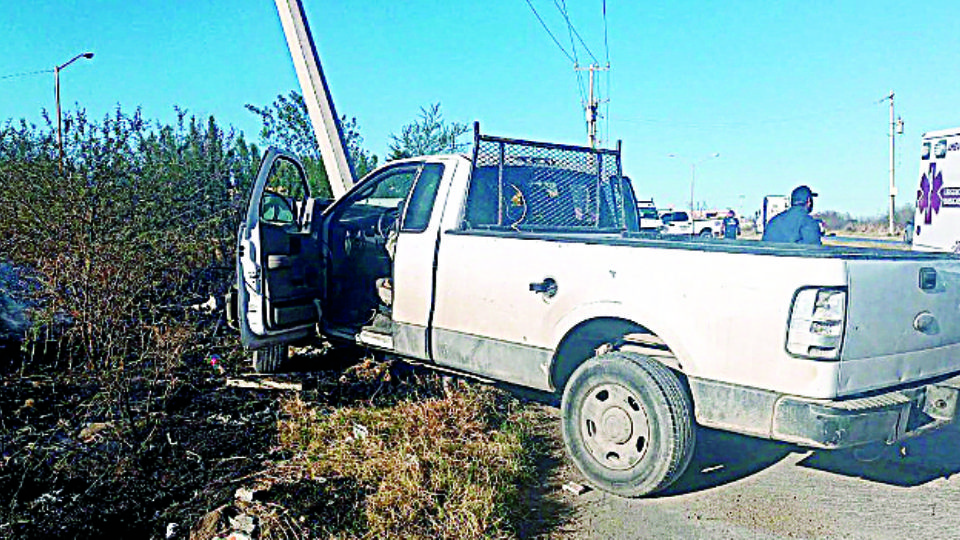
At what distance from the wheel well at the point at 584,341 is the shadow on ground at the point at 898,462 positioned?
1.58 meters

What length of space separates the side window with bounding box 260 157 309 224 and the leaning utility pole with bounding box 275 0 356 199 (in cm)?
71

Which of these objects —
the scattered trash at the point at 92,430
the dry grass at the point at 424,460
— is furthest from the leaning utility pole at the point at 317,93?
the scattered trash at the point at 92,430

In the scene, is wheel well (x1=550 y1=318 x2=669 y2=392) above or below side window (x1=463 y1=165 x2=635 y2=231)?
below

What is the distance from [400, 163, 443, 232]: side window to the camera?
533 cm

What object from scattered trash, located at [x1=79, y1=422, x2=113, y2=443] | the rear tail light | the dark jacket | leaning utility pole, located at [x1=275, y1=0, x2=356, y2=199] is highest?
leaning utility pole, located at [x1=275, y1=0, x2=356, y2=199]

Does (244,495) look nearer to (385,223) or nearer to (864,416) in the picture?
(385,223)

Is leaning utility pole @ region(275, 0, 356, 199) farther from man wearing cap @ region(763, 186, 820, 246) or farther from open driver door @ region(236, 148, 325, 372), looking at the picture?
man wearing cap @ region(763, 186, 820, 246)

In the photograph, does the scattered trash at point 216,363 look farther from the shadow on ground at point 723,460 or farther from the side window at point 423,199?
the shadow on ground at point 723,460

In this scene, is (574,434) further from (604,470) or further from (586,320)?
(586,320)

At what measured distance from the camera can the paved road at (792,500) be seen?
3742 mm

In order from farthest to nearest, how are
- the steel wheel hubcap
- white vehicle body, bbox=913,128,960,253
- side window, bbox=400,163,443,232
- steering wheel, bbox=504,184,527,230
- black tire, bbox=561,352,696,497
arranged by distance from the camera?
white vehicle body, bbox=913,128,960,253 < steering wheel, bbox=504,184,527,230 < side window, bbox=400,163,443,232 < the steel wheel hubcap < black tire, bbox=561,352,696,497

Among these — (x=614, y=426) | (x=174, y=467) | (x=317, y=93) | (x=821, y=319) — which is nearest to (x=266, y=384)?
(x=174, y=467)

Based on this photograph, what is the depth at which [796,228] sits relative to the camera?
7.66 metres

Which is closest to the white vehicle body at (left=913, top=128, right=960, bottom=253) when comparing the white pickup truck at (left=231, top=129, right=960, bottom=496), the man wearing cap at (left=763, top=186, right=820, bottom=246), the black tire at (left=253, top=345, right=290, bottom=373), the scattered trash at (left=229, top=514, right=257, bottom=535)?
the man wearing cap at (left=763, top=186, right=820, bottom=246)
